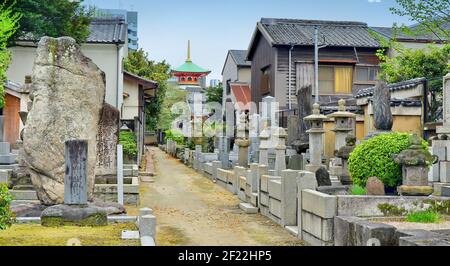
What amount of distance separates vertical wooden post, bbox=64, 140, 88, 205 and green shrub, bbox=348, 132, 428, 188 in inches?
228

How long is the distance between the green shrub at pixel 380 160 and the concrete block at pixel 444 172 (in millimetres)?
2677

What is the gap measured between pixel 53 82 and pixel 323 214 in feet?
23.8

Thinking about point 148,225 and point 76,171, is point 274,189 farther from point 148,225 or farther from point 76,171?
point 76,171

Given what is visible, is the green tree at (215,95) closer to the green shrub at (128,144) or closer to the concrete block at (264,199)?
the green shrub at (128,144)

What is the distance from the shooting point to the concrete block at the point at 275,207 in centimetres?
1525

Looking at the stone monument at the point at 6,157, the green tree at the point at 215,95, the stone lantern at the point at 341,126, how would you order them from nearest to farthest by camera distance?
the stone lantern at the point at 341,126 < the stone monument at the point at 6,157 < the green tree at the point at 215,95

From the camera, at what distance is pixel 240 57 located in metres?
53.7

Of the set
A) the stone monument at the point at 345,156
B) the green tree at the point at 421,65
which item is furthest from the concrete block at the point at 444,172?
the green tree at the point at 421,65

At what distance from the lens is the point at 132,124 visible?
1320 inches

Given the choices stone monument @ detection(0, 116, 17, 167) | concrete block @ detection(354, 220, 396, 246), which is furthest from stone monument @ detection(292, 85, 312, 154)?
concrete block @ detection(354, 220, 396, 246)

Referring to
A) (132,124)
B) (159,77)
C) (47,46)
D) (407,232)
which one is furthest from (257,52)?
(407,232)

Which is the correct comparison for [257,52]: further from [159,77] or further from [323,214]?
[323,214]

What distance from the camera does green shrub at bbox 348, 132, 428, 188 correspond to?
13.2 metres

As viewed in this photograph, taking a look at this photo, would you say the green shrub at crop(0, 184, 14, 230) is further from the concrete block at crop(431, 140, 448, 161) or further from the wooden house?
the wooden house
